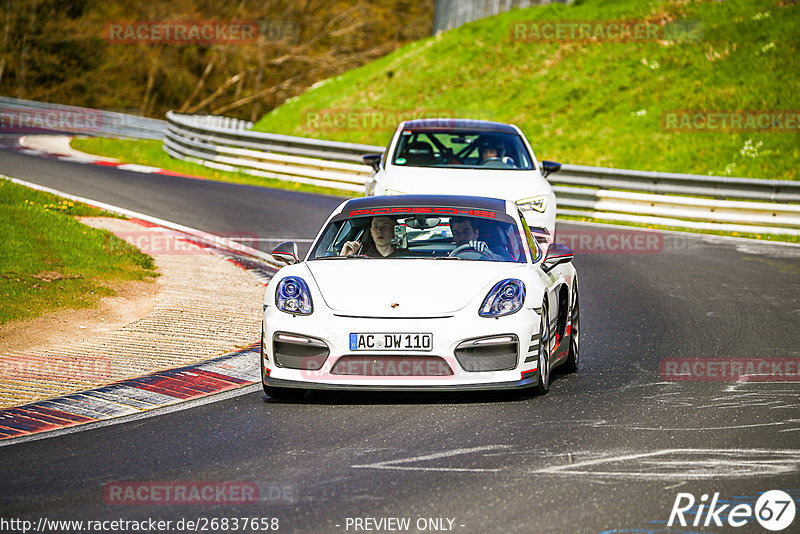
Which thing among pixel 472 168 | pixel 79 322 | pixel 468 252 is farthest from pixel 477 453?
pixel 472 168

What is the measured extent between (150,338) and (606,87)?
899 inches

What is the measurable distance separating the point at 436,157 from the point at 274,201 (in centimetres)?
686

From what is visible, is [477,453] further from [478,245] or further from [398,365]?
[478,245]

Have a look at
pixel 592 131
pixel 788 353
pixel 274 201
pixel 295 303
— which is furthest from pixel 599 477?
pixel 592 131

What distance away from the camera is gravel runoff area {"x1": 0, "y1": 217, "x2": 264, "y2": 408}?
8383mm

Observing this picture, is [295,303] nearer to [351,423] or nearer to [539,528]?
[351,423]

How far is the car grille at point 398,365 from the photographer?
7375mm

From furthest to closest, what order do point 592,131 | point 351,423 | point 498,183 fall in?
point 592,131, point 498,183, point 351,423

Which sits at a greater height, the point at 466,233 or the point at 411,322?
the point at 466,233

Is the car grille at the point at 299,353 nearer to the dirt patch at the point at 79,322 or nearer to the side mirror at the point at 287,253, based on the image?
the side mirror at the point at 287,253

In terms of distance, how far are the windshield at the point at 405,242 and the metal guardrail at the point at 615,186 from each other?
11242mm

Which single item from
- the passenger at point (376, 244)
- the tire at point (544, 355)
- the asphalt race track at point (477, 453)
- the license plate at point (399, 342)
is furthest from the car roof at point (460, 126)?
the license plate at point (399, 342)

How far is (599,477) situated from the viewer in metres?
5.92

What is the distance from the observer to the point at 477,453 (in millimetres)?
6430
